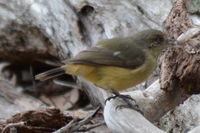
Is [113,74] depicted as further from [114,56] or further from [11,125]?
[11,125]

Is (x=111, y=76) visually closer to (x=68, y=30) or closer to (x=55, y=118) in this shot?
(x=55, y=118)

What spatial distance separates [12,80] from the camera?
750cm

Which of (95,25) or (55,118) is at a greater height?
(95,25)

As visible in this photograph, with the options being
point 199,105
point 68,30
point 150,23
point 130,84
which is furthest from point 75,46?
point 199,105

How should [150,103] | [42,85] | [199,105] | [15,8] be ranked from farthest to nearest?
[42,85] < [15,8] < [199,105] < [150,103]

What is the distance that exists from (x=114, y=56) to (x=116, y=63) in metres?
0.10

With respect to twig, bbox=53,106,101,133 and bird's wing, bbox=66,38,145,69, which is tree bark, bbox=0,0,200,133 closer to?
bird's wing, bbox=66,38,145,69

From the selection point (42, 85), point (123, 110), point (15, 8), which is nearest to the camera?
point (123, 110)

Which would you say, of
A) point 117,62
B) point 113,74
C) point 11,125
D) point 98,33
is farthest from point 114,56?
point 11,125

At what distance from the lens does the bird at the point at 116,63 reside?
494 cm

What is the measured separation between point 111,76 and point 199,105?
0.85 metres

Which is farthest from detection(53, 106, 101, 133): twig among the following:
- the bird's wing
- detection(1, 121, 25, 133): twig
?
the bird's wing

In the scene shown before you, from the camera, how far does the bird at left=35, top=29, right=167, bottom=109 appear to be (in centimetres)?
494

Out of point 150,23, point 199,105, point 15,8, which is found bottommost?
point 199,105
